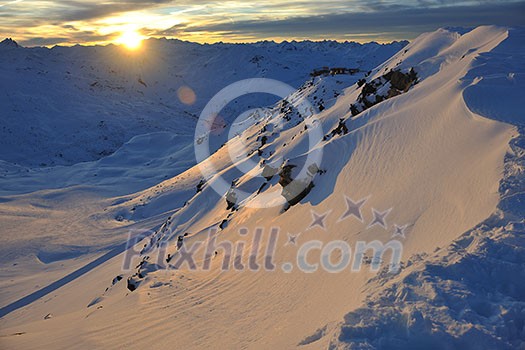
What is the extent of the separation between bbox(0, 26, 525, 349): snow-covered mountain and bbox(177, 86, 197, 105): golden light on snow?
242ft

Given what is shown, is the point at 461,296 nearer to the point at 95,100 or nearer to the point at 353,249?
the point at 353,249

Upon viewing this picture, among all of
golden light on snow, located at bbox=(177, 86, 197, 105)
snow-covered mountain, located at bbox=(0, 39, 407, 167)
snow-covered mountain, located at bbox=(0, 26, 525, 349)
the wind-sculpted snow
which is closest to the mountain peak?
snow-covered mountain, located at bbox=(0, 39, 407, 167)

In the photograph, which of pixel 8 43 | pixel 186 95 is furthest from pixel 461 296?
pixel 8 43

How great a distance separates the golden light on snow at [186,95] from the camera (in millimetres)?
88469

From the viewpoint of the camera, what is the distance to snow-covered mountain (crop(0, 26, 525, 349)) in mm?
3943

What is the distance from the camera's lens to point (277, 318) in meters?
5.33

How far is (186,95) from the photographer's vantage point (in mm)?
94562

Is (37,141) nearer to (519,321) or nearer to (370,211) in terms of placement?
(370,211)

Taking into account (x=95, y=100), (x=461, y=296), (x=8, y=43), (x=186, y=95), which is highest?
(x=8, y=43)

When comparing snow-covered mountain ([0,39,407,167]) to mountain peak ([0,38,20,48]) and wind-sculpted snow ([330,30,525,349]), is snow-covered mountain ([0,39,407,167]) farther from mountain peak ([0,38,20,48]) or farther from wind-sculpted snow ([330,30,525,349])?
wind-sculpted snow ([330,30,525,349])

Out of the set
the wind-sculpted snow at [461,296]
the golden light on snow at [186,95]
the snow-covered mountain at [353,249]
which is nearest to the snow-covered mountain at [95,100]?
the golden light on snow at [186,95]

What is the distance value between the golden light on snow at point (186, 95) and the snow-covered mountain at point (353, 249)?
73805mm

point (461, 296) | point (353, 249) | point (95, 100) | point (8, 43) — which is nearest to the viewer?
point (461, 296)

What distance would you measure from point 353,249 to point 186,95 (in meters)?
92.7
